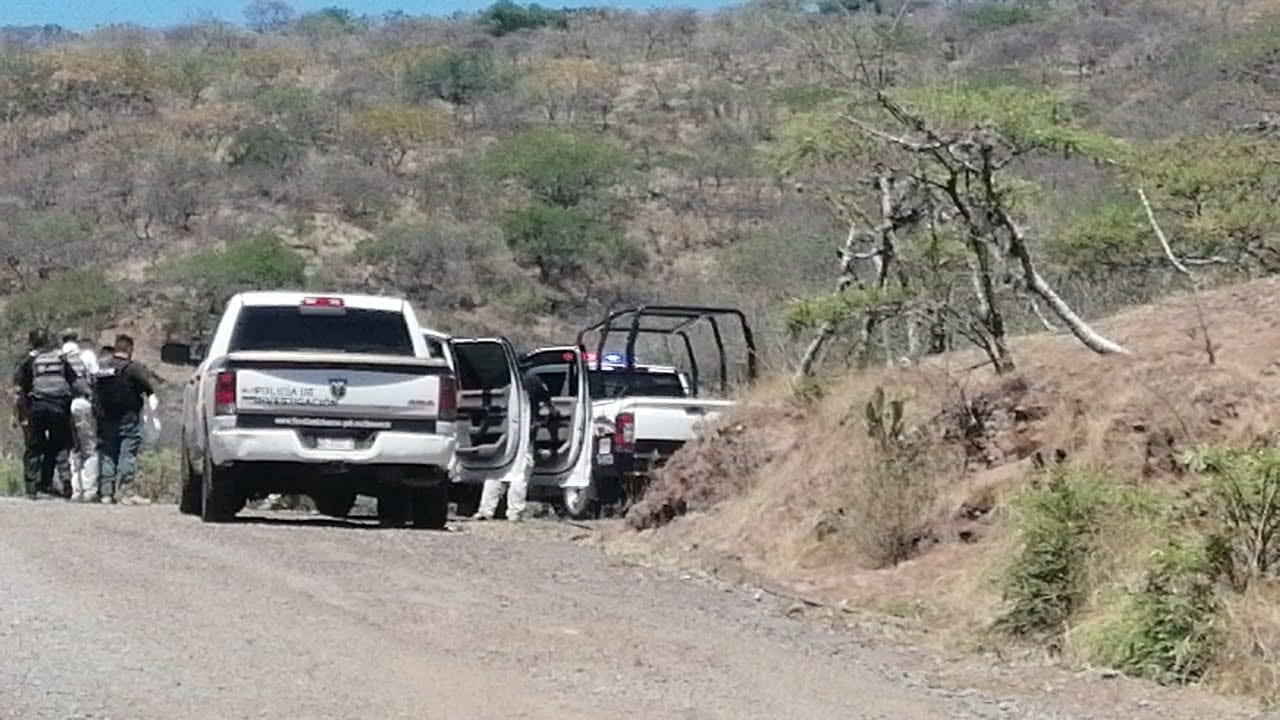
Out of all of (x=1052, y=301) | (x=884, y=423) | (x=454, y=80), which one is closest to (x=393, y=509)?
(x=884, y=423)

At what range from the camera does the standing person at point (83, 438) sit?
20.2 meters

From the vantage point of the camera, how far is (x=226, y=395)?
15.9 m

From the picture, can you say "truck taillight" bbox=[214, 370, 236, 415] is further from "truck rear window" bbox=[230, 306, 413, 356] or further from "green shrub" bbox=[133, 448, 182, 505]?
"green shrub" bbox=[133, 448, 182, 505]

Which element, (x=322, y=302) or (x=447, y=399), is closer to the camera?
(x=447, y=399)

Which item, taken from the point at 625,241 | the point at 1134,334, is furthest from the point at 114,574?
the point at 625,241

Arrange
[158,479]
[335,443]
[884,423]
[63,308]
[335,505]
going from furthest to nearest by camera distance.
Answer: [63,308] → [158,479] → [335,505] → [335,443] → [884,423]

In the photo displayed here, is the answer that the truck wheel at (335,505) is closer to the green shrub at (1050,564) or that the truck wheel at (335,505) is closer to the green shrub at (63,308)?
the green shrub at (1050,564)

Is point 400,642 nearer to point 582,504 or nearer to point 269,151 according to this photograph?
point 582,504

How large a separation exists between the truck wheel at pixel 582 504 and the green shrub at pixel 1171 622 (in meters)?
10.2

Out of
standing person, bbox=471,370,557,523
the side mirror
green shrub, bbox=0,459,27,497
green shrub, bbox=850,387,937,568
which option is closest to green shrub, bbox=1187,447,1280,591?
green shrub, bbox=850,387,937,568

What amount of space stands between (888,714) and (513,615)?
9.28 ft

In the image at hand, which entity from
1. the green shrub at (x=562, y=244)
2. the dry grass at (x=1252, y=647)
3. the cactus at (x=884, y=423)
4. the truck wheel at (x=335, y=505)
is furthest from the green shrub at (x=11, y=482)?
the green shrub at (x=562, y=244)

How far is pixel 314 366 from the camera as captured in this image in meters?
15.9

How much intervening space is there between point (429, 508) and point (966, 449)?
4872 mm
